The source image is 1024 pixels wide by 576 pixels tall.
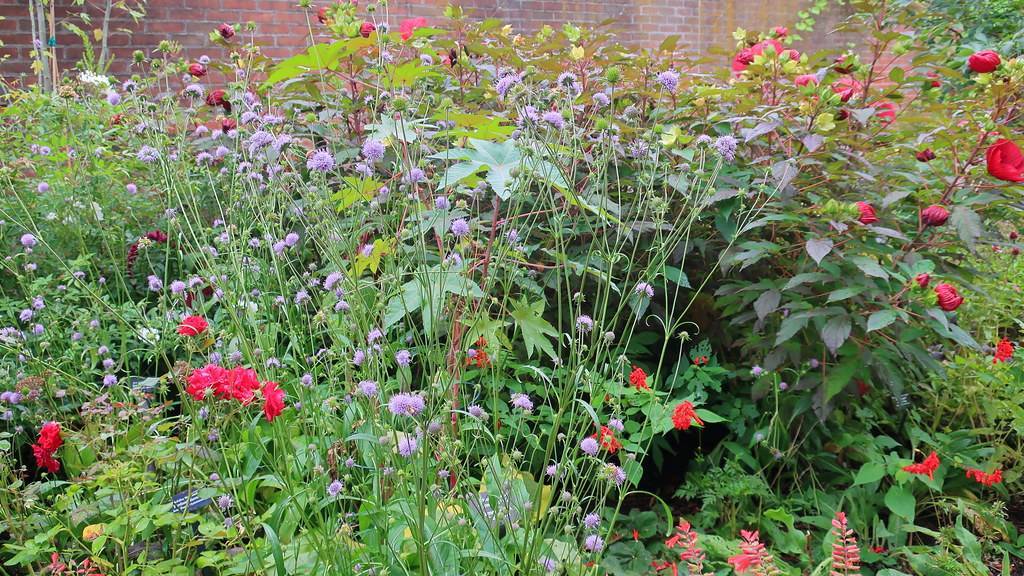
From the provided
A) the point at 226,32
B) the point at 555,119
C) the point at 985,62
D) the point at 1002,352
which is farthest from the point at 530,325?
the point at 226,32

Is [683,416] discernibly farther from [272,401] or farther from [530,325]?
Answer: [272,401]

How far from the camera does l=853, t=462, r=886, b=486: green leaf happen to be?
6.09 ft

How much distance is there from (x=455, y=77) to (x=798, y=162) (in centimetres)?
117

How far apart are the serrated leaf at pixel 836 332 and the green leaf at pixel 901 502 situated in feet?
1.47

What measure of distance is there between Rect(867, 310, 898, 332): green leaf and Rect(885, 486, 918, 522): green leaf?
490mm

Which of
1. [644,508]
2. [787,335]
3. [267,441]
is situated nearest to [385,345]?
[267,441]

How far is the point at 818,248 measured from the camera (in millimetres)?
1725

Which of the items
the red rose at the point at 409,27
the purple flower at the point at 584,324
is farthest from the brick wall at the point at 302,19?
the purple flower at the point at 584,324

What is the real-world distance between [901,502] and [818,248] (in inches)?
27.7

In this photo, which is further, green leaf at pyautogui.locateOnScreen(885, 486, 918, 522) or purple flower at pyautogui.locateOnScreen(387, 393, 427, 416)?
green leaf at pyautogui.locateOnScreen(885, 486, 918, 522)

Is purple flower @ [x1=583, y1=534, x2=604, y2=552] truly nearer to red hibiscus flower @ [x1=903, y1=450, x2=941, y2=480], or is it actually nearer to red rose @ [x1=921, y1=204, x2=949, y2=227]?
red hibiscus flower @ [x1=903, y1=450, x2=941, y2=480]

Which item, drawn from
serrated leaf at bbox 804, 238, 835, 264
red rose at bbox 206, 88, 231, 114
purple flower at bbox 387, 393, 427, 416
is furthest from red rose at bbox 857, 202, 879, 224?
red rose at bbox 206, 88, 231, 114

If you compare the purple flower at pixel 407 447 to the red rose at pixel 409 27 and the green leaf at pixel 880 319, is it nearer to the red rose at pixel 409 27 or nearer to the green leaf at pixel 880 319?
the green leaf at pixel 880 319

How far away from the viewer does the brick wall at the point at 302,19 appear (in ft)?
15.9
